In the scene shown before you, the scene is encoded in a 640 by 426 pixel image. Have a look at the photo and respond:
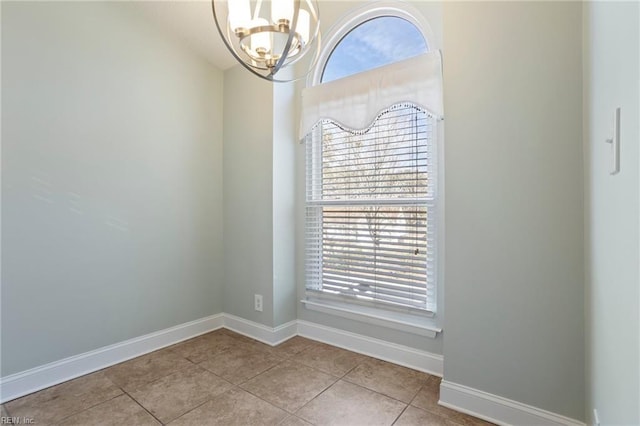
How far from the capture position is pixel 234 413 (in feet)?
5.39

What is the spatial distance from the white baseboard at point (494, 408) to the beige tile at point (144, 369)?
1684 mm

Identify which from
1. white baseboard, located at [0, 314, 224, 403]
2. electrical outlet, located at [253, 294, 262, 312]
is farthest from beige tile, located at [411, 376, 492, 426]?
white baseboard, located at [0, 314, 224, 403]

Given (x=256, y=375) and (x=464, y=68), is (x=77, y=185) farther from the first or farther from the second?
(x=464, y=68)

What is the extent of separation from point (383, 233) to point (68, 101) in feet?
7.29

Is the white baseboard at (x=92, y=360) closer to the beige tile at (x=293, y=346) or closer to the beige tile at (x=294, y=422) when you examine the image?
the beige tile at (x=293, y=346)

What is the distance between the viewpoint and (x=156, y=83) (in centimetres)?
→ 242

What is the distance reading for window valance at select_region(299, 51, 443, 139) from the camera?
6.45 feet

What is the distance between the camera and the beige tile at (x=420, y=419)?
5.11 ft

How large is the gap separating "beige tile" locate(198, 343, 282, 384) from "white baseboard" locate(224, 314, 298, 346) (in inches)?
5.7

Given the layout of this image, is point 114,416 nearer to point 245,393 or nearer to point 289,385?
point 245,393

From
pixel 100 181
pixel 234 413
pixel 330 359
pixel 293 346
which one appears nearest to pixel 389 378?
pixel 330 359

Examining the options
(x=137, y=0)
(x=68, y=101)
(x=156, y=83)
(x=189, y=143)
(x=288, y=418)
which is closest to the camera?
(x=288, y=418)

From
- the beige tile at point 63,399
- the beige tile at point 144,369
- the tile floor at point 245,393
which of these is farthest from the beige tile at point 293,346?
the beige tile at point 63,399

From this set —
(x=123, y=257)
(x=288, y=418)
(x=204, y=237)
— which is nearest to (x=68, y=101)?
(x=123, y=257)
